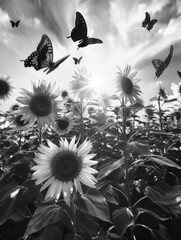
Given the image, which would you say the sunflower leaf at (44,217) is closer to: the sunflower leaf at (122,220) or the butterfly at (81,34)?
the sunflower leaf at (122,220)

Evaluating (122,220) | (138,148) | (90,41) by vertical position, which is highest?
(90,41)

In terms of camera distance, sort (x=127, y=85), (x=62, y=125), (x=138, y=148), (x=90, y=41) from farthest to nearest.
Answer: (x=62, y=125)
(x=127, y=85)
(x=90, y=41)
(x=138, y=148)

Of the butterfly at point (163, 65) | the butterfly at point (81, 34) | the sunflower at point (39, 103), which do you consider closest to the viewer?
the butterfly at point (163, 65)

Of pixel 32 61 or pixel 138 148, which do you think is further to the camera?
pixel 32 61

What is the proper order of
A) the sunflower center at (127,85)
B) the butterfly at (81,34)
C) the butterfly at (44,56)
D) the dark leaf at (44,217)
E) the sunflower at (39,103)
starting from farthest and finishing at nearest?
the butterfly at (44,56) < the sunflower center at (127,85) < the sunflower at (39,103) < the butterfly at (81,34) < the dark leaf at (44,217)

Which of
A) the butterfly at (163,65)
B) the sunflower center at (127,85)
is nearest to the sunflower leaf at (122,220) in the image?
the butterfly at (163,65)

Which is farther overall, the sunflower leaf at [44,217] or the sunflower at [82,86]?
the sunflower at [82,86]

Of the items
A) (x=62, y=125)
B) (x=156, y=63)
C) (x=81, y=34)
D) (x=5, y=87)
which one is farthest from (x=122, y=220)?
(x=5, y=87)

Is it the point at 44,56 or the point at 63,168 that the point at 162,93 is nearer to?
the point at 44,56
